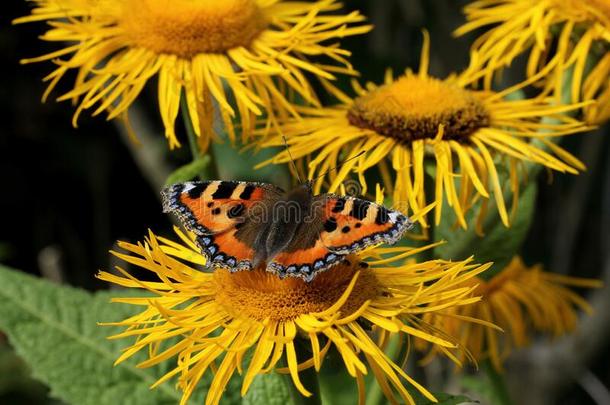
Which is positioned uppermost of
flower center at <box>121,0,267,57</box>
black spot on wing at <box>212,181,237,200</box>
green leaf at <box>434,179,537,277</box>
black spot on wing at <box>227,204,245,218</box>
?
flower center at <box>121,0,267,57</box>

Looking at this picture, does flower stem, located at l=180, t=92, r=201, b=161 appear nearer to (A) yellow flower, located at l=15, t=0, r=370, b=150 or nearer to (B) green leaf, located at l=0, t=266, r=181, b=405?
(A) yellow flower, located at l=15, t=0, r=370, b=150

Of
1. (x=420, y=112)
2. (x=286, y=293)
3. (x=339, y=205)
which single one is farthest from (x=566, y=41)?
(x=286, y=293)

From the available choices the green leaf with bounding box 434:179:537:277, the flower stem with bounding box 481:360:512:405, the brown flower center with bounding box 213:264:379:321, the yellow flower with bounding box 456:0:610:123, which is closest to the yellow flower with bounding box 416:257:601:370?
the flower stem with bounding box 481:360:512:405

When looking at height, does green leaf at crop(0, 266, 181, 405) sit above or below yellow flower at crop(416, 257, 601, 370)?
above

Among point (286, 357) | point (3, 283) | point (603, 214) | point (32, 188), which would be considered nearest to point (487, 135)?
point (286, 357)

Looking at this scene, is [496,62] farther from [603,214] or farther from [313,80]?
[603,214]
